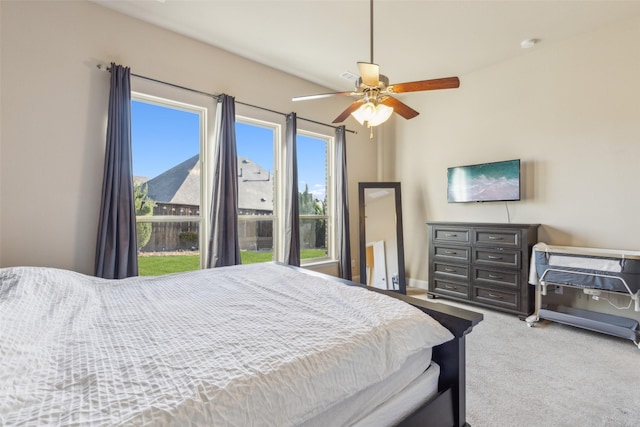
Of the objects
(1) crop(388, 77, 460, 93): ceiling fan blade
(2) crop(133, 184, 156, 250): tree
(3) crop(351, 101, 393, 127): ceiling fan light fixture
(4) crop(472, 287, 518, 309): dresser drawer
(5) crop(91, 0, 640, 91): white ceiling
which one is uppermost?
(5) crop(91, 0, 640, 91): white ceiling

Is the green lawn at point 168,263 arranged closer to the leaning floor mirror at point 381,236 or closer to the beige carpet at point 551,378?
the leaning floor mirror at point 381,236

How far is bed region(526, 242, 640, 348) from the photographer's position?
105 inches

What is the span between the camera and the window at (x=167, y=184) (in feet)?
10.2

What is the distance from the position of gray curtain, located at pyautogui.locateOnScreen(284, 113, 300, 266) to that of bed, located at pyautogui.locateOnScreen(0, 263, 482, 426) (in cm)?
204

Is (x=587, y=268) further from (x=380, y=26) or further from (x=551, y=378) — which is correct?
(x=380, y=26)

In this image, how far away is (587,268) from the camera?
2.88 m

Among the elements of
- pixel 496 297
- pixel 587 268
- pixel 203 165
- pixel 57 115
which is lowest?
pixel 496 297

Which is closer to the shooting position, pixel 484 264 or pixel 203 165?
pixel 203 165

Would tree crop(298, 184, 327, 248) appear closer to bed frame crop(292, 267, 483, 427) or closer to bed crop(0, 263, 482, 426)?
bed crop(0, 263, 482, 426)

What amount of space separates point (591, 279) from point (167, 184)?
173 inches

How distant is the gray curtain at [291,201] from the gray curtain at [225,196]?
2.45 feet

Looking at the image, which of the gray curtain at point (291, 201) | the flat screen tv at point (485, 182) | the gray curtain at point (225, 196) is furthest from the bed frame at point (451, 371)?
the flat screen tv at point (485, 182)

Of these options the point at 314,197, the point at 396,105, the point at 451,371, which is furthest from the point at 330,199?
the point at 451,371

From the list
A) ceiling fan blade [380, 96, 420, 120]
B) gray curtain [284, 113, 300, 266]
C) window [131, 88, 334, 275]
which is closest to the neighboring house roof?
window [131, 88, 334, 275]
